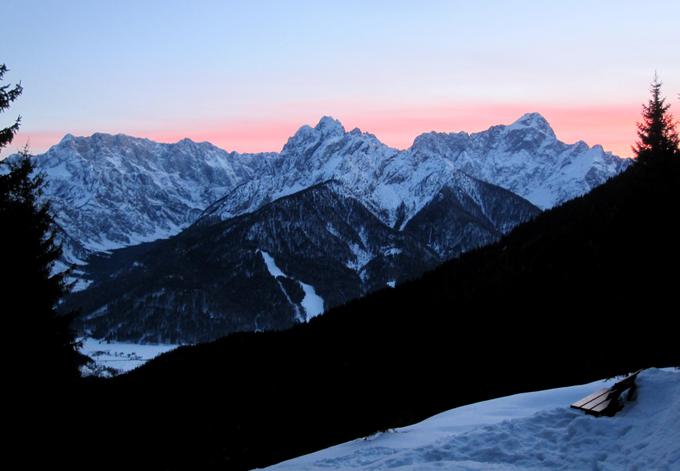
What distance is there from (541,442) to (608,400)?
2517 mm

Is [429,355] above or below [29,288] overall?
below

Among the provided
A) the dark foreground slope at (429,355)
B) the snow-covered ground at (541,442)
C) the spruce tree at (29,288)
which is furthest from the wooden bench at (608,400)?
the spruce tree at (29,288)

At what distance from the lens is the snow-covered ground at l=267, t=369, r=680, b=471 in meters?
12.9

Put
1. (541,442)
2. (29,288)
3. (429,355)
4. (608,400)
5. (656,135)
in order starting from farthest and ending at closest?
(429,355)
(656,135)
(29,288)
(608,400)
(541,442)

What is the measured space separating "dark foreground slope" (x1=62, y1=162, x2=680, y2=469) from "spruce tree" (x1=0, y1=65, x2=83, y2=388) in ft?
16.6

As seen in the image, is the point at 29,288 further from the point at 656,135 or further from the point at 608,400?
the point at 656,135

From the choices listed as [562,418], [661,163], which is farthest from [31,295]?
[661,163]

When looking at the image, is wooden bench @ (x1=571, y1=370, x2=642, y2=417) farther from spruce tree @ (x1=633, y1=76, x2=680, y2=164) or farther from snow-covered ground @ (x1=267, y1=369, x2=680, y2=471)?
spruce tree @ (x1=633, y1=76, x2=680, y2=164)

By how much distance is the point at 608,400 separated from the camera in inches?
600

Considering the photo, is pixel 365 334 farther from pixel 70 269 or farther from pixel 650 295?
pixel 70 269

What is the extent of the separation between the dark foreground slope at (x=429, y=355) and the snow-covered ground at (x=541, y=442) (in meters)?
10.2

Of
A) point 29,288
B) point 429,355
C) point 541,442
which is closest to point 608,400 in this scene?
point 541,442

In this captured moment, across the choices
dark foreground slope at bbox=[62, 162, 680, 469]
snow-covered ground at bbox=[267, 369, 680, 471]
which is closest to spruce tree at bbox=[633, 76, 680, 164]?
dark foreground slope at bbox=[62, 162, 680, 469]

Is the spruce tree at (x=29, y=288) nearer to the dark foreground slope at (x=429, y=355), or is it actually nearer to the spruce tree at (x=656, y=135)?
the dark foreground slope at (x=429, y=355)
